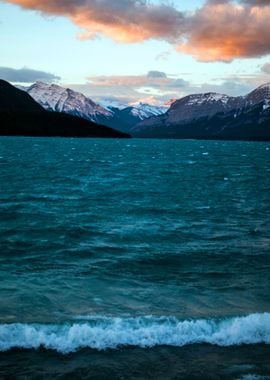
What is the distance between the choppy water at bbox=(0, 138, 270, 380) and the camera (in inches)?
500

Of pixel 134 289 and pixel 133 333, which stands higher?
pixel 133 333

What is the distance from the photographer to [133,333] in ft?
46.2

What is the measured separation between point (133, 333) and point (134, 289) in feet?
16.3

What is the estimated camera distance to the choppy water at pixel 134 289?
500 inches

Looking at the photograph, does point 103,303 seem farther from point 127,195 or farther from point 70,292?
point 127,195

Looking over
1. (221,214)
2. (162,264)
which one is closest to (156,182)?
(221,214)

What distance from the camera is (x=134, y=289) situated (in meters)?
19.0

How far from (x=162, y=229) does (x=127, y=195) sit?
1662 centimetres

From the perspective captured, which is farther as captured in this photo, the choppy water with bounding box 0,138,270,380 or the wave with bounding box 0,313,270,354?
the wave with bounding box 0,313,270,354

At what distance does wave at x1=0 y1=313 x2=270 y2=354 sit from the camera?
13453mm

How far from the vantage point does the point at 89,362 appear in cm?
1247

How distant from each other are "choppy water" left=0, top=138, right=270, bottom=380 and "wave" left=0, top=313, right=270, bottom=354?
3 cm

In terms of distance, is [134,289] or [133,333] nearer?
[133,333]

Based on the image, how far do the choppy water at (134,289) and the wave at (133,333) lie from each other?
0.03m
